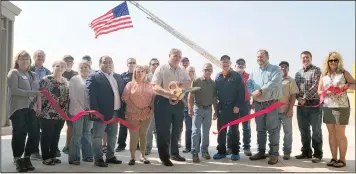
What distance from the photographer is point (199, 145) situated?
18.7 ft

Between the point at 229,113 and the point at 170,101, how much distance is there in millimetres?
1122

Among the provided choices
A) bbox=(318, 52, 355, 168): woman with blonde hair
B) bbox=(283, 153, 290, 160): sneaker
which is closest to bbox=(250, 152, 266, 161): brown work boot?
bbox=(283, 153, 290, 160): sneaker

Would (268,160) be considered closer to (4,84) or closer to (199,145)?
(199,145)

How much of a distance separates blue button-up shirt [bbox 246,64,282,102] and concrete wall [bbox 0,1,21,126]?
22.0 feet

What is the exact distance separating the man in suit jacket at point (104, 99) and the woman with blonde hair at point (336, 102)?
3.24m

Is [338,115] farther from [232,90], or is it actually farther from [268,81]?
[232,90]

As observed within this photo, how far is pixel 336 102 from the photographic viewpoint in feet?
16.9

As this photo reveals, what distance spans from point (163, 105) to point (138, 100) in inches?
15.7

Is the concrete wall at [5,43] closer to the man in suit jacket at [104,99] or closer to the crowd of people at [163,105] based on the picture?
the crowd of people at [163,105]

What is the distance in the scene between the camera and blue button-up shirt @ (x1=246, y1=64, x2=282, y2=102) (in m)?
5.35

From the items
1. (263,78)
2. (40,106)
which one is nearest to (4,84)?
(40,106)

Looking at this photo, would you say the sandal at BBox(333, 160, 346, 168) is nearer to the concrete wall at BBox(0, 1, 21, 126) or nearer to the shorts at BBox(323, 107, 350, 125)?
the shorts at BBox(323, 107, 350, 125)

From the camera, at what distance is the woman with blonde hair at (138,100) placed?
16.8 feet

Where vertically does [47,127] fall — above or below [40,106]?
below
